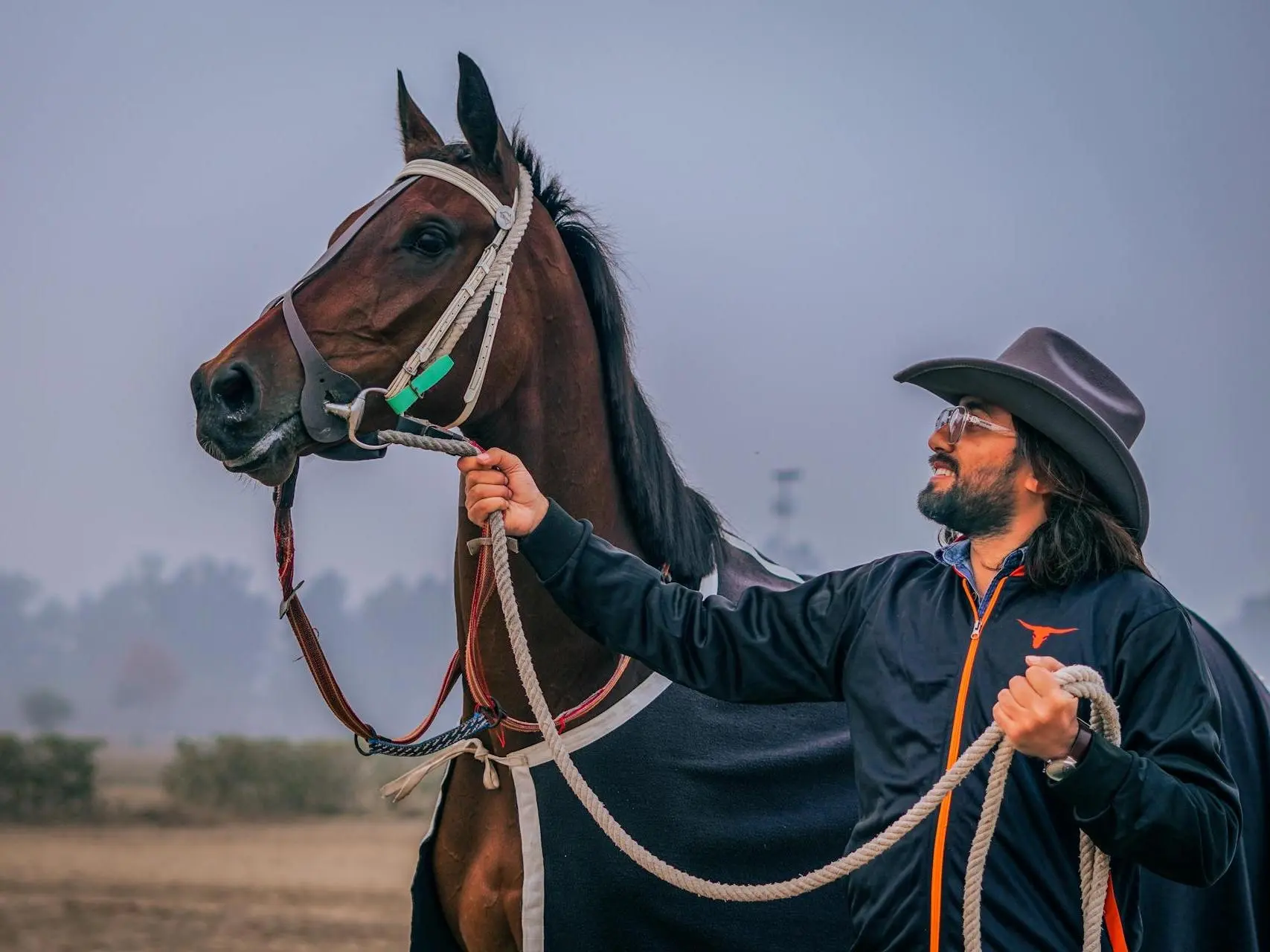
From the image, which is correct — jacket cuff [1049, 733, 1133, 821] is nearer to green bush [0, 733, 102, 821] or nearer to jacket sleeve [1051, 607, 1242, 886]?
jacket sleeve [1051, 607, 1242, 886]

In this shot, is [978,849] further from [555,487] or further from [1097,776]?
[555,487]

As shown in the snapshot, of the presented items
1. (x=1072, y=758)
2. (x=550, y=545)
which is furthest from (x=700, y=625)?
(x=1072, y=758)

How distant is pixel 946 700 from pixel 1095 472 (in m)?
0.42

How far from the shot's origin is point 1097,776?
1.64 metres

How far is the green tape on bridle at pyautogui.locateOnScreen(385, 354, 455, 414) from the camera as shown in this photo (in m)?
2.29

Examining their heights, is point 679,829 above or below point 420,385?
below

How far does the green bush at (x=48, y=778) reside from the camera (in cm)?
862

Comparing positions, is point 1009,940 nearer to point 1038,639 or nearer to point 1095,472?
point 1038,639

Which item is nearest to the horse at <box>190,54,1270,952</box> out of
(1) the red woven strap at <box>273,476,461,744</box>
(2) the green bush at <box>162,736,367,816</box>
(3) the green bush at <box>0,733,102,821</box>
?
(1) the red woven strap at <box>273,476,461,744</box>

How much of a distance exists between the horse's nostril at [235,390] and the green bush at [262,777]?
301 inches

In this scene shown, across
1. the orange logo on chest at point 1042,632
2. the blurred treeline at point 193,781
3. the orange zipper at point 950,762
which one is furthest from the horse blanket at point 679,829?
the blurred treeline at point 193,781

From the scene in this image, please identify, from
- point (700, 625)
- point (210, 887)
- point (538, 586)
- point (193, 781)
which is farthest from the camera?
point (193, 781)

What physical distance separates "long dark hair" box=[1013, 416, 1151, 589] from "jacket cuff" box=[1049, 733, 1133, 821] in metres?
0.33

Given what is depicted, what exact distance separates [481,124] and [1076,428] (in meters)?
1.20
